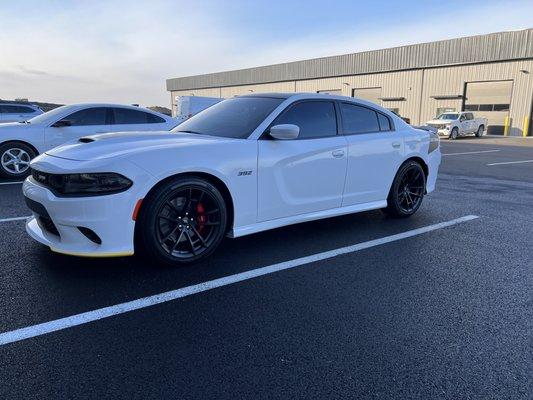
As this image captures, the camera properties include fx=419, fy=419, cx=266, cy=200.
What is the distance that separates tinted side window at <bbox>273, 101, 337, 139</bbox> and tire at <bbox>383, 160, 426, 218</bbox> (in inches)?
50.7

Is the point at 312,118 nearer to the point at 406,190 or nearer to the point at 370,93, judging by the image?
the point at 406,190

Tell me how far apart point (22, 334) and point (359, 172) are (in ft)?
A: 11.8

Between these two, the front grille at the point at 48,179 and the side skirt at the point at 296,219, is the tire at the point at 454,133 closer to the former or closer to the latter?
the side skirt at the point at 296,219

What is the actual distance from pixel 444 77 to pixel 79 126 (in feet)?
100

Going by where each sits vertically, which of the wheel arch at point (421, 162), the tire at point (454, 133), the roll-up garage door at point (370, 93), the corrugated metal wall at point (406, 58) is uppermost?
the corrugated metal wall at point (406, 58)

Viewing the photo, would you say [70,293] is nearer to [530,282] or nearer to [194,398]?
[194,398]

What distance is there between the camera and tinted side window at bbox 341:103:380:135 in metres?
4.80

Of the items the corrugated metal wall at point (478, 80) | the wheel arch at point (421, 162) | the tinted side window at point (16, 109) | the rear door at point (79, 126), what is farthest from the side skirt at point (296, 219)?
the corrugated metal wall at point (478, 80)

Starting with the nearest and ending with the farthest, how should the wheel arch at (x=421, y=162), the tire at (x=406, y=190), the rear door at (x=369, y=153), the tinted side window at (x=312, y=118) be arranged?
the tinted side window at (x=312, y=118), the rear door at (x=369, y=153), the tire at (x=406, y=190), the wheel arch at (x=421, y=162)

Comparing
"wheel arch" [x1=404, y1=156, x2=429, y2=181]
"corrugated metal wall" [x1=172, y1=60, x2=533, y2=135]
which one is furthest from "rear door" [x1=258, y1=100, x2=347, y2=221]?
"corrugated metal wall" [x1=172, y1=60, x2=533, y2=135]

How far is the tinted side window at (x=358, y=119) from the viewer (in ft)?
15.7

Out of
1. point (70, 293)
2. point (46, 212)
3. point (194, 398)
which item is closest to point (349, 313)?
point (194, 398)

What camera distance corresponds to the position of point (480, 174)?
33.7 feet

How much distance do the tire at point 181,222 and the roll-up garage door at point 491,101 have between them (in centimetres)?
3158
